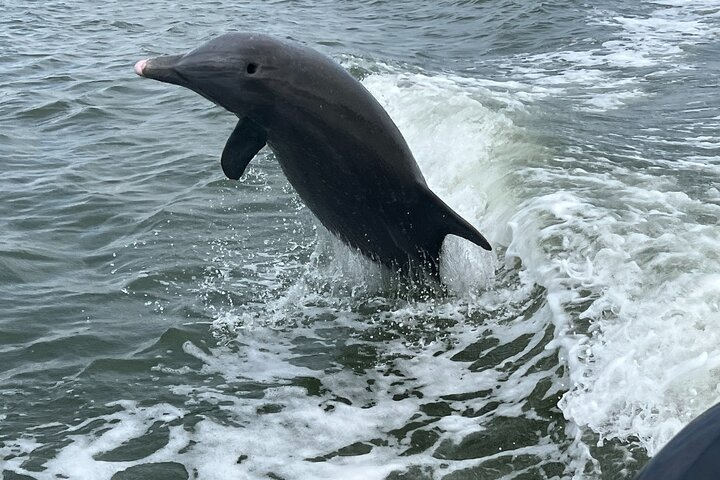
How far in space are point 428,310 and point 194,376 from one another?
1.87m

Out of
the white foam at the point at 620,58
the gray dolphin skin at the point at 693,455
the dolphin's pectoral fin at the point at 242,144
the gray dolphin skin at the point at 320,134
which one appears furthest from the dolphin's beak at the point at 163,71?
the white foam at the point at 620,58

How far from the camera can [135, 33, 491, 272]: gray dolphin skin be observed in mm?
6324

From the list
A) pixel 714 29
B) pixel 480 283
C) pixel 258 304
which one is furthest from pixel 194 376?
pixel 714 29

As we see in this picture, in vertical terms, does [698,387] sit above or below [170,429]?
above

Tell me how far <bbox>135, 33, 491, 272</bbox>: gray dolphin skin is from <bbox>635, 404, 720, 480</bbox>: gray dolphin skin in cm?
431

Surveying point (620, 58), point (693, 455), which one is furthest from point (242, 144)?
point (620, 58)

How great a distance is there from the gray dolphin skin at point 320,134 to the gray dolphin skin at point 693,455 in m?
4.31

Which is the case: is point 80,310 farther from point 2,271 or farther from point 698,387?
point 698,387

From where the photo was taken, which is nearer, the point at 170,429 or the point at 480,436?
the point at 480,436

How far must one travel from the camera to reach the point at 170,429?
584 centimetres

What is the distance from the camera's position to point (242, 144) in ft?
21.7

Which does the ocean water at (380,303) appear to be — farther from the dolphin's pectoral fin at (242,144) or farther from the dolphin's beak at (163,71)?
the dolphin's beak at (163,71)

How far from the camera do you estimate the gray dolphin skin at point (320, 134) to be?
20.7 feet

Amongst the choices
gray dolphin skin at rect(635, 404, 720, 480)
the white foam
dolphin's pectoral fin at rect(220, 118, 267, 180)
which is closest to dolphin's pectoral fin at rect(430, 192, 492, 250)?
dolphin's pectoral fin at rect(220, 118, 267, 180)
